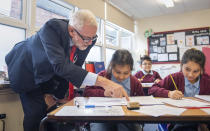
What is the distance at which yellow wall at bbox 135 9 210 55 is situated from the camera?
429 cm

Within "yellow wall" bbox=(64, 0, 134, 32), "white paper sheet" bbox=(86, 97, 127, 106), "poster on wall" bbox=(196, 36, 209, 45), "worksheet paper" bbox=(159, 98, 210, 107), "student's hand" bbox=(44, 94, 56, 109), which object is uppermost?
"yellow wall" bbox=(64, 0, 134, 32)

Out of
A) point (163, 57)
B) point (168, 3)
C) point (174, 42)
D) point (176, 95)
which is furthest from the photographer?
point (163, 57)

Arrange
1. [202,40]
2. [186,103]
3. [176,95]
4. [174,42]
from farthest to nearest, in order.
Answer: [174,42] → [202,40] → [176,95] → [186,103]

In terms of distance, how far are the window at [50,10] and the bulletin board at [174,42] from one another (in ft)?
9.34

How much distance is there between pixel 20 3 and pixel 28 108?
1.40 meters

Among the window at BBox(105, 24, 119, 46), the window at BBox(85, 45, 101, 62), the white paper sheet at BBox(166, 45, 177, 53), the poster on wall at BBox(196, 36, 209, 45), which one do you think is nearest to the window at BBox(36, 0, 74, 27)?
the window at BBox(85, 45, 101, 62)

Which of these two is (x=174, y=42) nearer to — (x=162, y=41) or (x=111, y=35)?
(x=162, y=41)

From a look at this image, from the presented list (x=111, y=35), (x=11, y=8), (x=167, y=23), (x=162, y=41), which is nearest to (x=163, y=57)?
(x=162, y=41)

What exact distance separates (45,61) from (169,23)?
4.36 metres

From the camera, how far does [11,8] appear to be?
1814 millimetres

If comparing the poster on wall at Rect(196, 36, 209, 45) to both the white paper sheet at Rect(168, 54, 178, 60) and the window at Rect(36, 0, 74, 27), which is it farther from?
the window at Rect(36, 0, 74, 27)

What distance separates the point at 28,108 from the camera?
108 centimetres

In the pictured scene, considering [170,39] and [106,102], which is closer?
[106,102]

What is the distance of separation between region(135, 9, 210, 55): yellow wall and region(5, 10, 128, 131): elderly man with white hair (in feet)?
13.2
